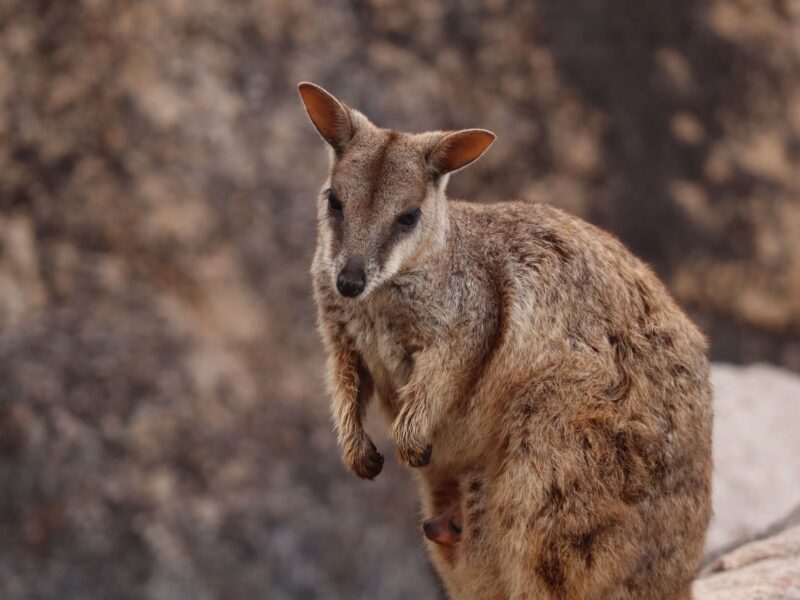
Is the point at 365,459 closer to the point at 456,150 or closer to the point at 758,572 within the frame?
the point at 456,150

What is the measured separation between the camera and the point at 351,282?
473cm

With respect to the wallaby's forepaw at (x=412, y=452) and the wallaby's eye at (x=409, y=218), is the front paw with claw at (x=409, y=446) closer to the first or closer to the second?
the wallaby's forepaw at (x=412, y=452)

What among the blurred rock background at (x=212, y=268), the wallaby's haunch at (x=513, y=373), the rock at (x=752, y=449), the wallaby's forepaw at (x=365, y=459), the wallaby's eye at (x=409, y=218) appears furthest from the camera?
the blurred rock background at (x=212, y=268)

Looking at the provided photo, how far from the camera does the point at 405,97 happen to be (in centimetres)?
977

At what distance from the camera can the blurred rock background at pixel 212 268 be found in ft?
28.7

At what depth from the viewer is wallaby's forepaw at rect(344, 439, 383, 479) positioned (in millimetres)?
5203

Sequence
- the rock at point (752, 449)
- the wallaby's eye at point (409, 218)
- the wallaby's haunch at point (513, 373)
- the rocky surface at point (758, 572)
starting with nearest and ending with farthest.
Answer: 1. the wallaby's haunch at point (513, 373)
2. the wallaby's eye at point (409, 218)
3. the rocky surface at point (758, 572)
4. the rock at point (752, 449)

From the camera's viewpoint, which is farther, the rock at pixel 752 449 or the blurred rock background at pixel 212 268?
the blurred rock background at pixel 212 268

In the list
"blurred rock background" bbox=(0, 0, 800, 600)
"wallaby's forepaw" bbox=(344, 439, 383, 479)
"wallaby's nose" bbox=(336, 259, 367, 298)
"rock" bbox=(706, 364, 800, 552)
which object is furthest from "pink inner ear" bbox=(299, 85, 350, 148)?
"blurred rock background" bbox=(0, 0, 800, 600)

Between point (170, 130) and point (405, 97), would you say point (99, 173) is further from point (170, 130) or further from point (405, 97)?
point (405, 97)

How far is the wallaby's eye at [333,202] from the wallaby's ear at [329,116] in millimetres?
269

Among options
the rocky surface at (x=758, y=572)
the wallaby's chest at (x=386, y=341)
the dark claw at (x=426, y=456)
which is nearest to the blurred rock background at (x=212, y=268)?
the rocky surface at (x=758, y=572)

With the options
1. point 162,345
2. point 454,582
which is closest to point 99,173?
point 162,345

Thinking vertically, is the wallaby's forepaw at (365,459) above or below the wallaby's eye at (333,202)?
below
